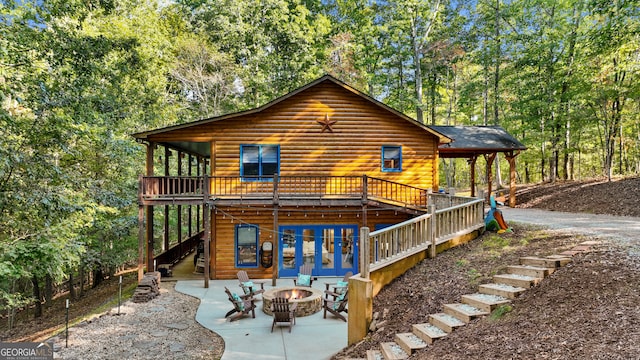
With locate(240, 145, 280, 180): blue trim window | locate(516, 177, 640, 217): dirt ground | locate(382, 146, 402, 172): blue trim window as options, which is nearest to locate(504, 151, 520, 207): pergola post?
locate(516, 177, 640, 217): dirt ground

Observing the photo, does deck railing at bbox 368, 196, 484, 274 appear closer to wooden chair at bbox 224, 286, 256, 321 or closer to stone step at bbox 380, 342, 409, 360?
stone step at bbox 380, 342, 409, 360

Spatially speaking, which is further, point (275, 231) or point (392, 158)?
point (392, 158)

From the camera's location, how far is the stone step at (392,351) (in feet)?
19.1

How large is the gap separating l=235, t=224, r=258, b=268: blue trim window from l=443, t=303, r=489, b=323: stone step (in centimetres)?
928

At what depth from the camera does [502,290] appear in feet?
21.4

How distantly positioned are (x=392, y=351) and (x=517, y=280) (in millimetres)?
2798

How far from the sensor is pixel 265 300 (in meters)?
10.7

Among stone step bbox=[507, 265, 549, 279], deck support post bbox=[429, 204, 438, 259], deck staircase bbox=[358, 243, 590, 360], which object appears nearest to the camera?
deck staircase bbox=[358, 243, 590, 360]

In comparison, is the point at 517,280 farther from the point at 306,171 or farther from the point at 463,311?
the point at 306,171

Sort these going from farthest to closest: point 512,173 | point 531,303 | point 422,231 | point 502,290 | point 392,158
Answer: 1. point 512,173
2. point 392,158
3. point 422,231
4. point 502,290
5. point 531,303

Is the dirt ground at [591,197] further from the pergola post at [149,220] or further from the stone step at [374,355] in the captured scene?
the pergola post at [149,220]

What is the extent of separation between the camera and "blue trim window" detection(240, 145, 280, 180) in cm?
1448

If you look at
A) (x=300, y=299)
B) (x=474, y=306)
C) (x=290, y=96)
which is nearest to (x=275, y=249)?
(x=300, y=299)

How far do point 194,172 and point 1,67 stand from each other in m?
25.2
